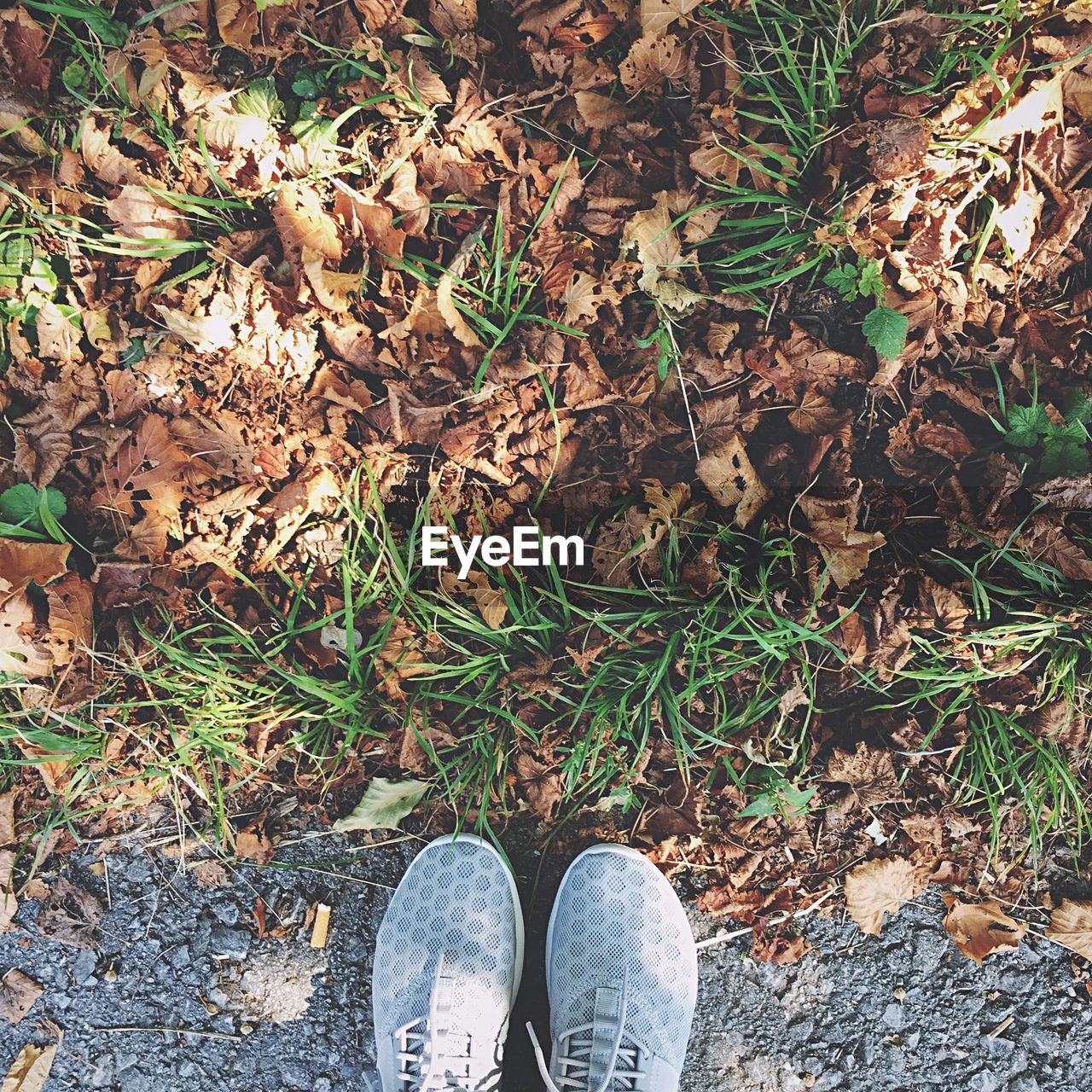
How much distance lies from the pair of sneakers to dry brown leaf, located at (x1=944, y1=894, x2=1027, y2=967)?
2.10 ft

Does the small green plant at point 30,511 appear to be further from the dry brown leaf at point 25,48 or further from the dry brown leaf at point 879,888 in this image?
the dry brown leaf at point 879,888

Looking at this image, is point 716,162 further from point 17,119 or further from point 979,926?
point 979,926

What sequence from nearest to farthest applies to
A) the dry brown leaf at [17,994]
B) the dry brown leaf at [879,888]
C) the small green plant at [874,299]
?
the small green plant at [874,299], the dry brown leaf at [879,888], the dry brown leaf at [17,994]

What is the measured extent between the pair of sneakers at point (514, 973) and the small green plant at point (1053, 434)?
131 cm

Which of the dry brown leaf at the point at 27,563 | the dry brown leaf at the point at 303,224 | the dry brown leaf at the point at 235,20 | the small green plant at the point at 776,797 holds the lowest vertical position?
the small green plant at the point at 776,797

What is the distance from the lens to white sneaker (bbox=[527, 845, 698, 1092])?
1.67 m

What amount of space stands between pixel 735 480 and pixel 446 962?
4.49 feet

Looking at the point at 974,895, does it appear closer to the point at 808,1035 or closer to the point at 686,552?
the point at 808,1035

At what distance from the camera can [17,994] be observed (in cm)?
174

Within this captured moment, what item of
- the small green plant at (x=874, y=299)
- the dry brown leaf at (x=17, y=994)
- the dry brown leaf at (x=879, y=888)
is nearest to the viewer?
the small green plant at (x=874, y=299)

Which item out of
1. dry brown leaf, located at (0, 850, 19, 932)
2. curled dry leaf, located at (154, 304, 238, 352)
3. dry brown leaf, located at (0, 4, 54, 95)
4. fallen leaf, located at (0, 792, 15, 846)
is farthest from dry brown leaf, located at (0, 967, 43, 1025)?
dry brown leaf, located at (0, 4, 54, 95)

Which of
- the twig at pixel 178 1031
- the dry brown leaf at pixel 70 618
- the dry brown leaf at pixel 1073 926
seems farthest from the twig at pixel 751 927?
the dry brown leaf at pixel 70 618

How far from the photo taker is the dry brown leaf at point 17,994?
1.74 meters

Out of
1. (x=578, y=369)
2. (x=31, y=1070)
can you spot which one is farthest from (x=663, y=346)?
(x=31, y=1070)
